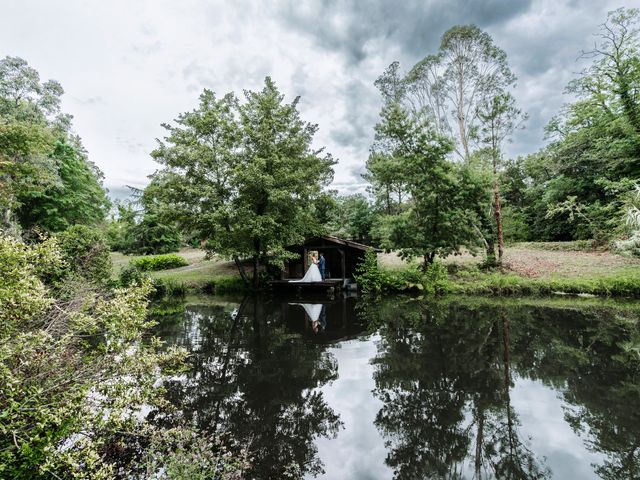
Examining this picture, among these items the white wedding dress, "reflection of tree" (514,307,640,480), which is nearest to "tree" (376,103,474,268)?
the white wedding dress

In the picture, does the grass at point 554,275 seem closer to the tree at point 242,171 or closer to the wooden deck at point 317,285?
the wooden deck at point 317,285

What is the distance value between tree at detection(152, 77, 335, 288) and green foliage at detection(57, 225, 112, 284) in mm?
4679

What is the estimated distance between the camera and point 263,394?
5.07 metres

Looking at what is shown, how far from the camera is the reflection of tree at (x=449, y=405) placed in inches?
133

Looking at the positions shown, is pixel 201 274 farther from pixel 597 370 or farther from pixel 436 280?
pixel 597 370

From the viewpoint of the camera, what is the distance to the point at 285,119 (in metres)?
16.9

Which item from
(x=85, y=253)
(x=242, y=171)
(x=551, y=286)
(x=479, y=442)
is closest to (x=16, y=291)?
(x=479, y=442)

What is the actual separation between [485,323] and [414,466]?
6915 mm

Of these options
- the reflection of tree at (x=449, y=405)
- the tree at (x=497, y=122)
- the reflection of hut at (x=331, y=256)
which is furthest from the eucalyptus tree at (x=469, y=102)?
the reflection of tree at (x=449, y=405)

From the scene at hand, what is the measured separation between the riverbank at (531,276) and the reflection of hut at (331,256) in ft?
7.97

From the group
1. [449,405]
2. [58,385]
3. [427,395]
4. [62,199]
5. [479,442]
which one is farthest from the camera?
[62,199]

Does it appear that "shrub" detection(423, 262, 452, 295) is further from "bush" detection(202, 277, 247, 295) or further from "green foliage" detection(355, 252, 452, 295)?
"bush" detection(202, 277, 247, 295)

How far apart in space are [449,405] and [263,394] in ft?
9.86

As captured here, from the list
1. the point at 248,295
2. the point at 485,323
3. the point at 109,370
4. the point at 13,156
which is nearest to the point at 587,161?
the point at 485,323
